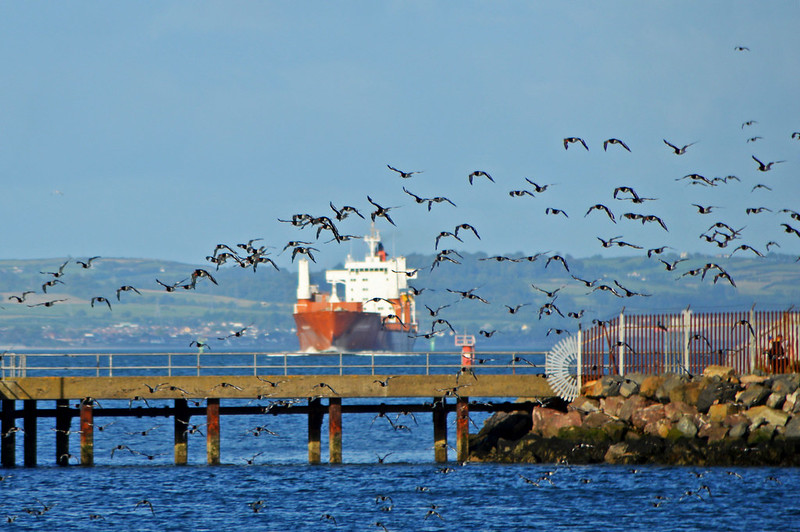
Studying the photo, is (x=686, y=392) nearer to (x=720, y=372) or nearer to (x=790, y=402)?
(x=720, y=372)

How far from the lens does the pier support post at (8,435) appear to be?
3734 centimetres

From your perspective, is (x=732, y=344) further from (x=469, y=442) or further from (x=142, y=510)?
(x=142, y=510)

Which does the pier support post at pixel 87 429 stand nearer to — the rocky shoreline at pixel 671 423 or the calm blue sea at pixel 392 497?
the calm blue sea at pixel 392 497

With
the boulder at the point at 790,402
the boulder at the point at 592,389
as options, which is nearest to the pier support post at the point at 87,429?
the boulder at the point at 592,389

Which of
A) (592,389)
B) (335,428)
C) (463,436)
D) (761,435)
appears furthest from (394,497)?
(761,435)

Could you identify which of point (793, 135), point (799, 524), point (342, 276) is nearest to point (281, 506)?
point (799, 524)

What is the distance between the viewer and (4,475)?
36.4 metres

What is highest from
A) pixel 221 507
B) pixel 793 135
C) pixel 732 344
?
pixel 793 135

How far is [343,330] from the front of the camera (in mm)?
155750

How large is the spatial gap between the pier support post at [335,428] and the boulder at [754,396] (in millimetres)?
12514

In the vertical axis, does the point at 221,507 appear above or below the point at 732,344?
A: below

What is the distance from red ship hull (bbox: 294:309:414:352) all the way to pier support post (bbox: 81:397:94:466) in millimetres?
114197

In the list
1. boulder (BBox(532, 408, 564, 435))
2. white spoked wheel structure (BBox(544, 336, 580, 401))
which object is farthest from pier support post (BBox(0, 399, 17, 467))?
white spoked wheel structure (BBox(544, 336, 580, 401))

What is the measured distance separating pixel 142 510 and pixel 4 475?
316 inches
